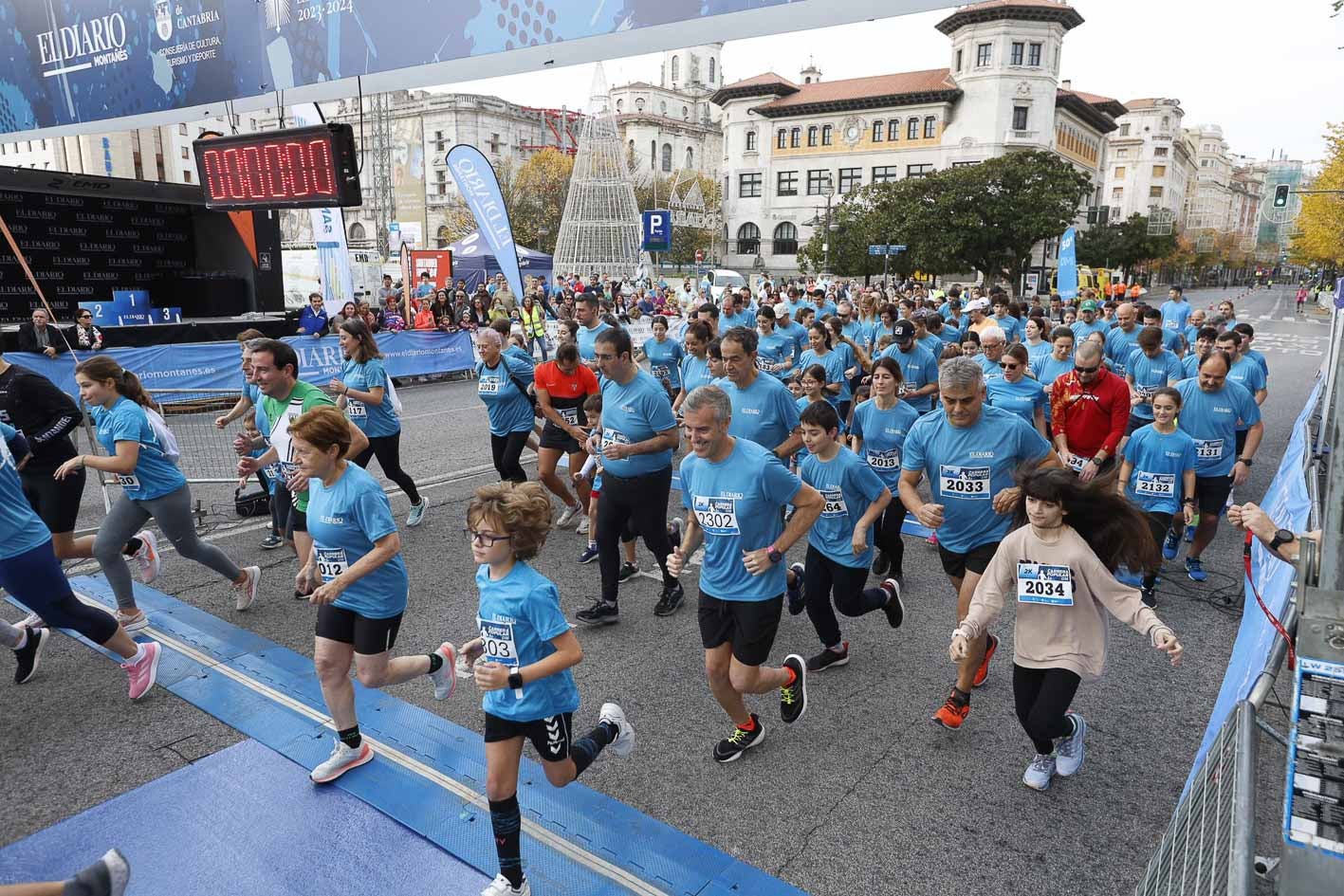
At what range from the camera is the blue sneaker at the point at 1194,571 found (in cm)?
672

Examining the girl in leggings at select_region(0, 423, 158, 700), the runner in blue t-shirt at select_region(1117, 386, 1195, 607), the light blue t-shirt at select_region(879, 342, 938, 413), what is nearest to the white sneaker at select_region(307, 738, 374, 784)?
the girl in leggings at select_region(0, 423, 158, 700)

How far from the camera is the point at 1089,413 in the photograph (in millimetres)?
6574

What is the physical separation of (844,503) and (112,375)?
182 inches

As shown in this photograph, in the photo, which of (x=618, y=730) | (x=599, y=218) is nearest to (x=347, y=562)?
(x=618, y=730)

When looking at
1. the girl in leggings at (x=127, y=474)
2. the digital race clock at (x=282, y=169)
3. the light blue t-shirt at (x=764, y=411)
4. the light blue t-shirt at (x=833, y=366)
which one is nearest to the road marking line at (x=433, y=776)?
the girl in leggings at (x=127, y=474)

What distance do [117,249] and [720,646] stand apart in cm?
2213

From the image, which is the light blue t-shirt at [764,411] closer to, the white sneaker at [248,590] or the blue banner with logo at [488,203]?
the white sneaker at [248,590]

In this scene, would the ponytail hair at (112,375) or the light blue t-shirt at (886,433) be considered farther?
the light blue t-shirt at (886,433)

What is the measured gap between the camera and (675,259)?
246 ft

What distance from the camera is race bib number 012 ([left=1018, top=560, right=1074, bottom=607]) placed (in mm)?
3541

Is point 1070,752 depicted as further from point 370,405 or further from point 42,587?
point 370,405

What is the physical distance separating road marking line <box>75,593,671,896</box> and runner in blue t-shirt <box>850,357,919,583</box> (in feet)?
11.5

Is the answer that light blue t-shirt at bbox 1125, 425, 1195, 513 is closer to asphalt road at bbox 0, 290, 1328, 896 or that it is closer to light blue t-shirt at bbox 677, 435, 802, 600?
asphalt road at bbox 0, 290, 1328, 896

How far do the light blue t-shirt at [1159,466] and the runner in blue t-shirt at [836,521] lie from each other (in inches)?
107
